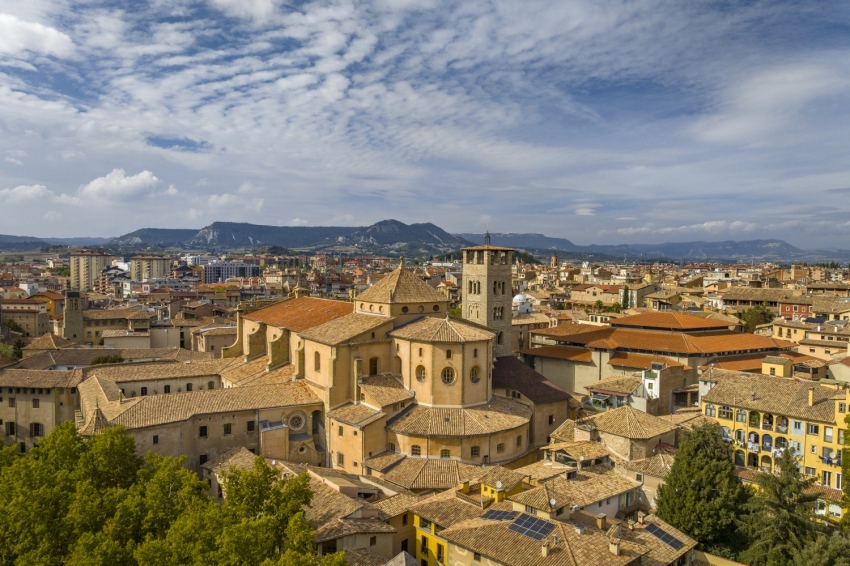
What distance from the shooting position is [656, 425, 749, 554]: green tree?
32656 mm

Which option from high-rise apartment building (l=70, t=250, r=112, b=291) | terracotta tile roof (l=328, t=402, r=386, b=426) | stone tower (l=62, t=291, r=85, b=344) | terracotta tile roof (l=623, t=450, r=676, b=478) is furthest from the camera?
high-rise apartment building (l=70, t=250, r=112, b=291)

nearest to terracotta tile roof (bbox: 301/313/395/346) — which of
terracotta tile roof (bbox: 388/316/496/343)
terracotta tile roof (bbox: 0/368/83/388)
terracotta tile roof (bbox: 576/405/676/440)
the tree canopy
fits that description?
terracotta tile roof (bbox: 388/316/496/343)

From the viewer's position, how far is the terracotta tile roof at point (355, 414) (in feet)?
125

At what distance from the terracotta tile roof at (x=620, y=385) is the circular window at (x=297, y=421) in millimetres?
23766

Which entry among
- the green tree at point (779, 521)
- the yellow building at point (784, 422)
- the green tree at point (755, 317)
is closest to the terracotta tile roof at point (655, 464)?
the green tree at point (779, 521)

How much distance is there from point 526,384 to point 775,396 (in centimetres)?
1710

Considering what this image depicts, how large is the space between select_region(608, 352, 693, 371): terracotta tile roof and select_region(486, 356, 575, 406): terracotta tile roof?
10.9 metres

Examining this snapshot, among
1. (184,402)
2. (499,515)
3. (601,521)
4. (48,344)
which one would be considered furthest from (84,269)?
(601,521)

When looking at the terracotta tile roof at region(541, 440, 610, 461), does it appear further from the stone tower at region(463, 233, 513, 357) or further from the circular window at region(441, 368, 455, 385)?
the stone tower at region(463, 233, 513, 357)

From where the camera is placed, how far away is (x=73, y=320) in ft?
257

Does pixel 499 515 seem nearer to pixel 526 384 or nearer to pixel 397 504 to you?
pixel 397 504

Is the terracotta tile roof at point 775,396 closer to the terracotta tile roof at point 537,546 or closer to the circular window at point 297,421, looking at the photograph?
the terracotta tile roof at point 537,546

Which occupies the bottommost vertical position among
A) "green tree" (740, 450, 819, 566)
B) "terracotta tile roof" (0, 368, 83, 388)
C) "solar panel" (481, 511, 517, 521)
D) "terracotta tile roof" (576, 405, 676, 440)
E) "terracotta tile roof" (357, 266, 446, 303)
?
"green tree" (740, 450, 819, 566)

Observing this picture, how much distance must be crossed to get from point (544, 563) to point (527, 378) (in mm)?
23644
